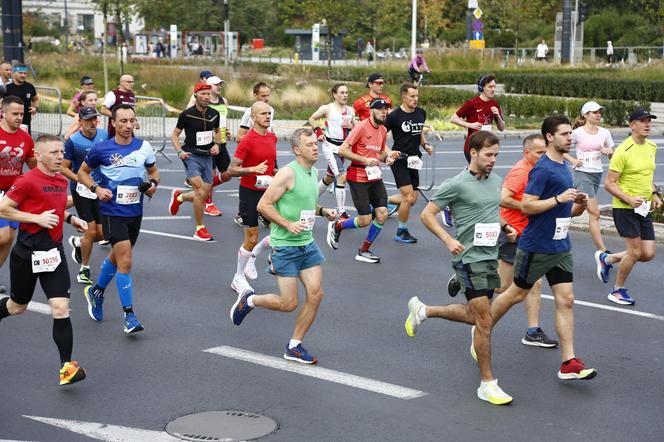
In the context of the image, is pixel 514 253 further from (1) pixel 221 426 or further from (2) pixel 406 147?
(2) pixel 406 147

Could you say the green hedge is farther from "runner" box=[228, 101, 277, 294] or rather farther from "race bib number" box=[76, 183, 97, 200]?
"race bib number" box=[76, 183, 97, 200]

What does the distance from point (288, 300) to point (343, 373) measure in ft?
2.37

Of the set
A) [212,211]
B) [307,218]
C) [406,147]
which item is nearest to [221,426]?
[307,218]

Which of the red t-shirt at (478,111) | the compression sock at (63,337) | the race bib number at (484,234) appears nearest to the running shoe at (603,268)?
the red t-shirt at (478,111)

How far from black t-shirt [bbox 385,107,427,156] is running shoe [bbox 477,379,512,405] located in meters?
6.37

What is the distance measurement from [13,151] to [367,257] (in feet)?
13.8

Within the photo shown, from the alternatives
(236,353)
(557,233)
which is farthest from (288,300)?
(557,233)

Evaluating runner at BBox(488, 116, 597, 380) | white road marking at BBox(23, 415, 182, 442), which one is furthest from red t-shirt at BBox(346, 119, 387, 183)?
white road marking at BBox(23, 415, 182, 442)

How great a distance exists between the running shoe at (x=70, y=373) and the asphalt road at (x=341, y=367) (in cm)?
8

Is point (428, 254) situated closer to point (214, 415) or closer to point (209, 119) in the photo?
point (209, 119)

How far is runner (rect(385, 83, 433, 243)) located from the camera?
43.5 feet

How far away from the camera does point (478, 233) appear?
7.60 m

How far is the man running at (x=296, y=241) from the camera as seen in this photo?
8305 mm

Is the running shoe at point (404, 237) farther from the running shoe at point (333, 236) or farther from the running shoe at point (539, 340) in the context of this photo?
the running shoe at point (539, 340)
